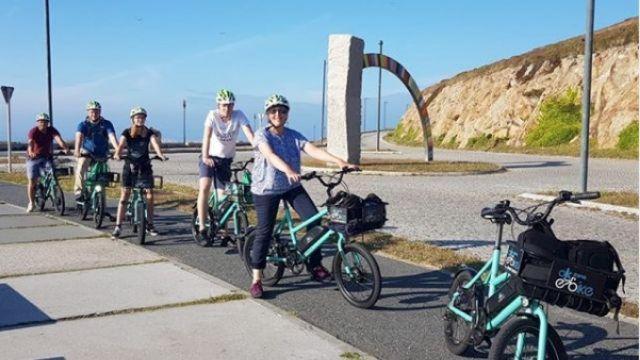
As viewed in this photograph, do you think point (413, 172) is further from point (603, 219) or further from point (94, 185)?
point (94, 185)

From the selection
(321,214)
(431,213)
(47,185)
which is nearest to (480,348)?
(321,214)

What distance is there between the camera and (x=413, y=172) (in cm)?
1989

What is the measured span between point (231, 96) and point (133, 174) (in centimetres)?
199

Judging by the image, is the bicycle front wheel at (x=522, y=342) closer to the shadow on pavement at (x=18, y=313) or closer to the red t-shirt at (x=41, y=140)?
the shadow on pavement at (x=18, y=313)

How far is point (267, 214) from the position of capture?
5.86m

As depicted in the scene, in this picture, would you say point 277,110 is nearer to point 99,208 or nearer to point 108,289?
point 108,289

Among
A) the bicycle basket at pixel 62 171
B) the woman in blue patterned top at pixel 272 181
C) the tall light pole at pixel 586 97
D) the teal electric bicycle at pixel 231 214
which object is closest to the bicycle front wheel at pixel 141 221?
the teal electric bicycle at pixel 231 214

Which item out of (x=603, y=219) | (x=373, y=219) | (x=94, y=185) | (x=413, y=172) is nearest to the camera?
(x=373, y=219)

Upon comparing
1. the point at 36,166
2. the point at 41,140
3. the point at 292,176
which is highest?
the point at 41,140

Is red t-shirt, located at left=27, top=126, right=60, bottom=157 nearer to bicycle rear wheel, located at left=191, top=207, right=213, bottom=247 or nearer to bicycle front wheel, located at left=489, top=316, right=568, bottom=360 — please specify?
bicycle rear wheel, located at left=191, top=207, right=213, bottom=247

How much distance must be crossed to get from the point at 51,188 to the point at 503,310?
937 centimetres

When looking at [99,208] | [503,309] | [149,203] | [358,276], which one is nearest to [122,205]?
[149,203]

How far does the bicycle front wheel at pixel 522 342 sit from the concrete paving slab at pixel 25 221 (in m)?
8.04

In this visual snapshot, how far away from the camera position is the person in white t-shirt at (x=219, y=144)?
7758 mm
